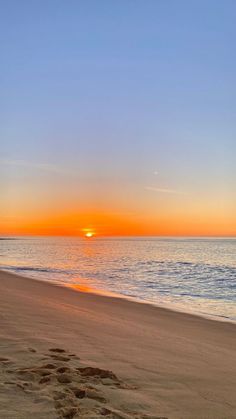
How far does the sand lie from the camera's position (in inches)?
171

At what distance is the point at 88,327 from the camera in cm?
902

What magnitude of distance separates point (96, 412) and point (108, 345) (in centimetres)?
319

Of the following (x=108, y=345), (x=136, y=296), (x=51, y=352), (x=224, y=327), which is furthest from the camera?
(x=136, y=296)

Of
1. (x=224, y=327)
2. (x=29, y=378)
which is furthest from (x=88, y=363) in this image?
(x=224, y=327)

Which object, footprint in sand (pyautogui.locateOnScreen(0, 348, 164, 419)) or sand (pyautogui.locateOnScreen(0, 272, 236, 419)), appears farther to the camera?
sand (pyautogui.locateOnScreen(0, 272, 236, 419))

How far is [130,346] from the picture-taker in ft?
24.3

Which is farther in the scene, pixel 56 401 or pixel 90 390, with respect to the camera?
pixel 90 390

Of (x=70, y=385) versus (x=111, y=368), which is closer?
(x=70, y=385)

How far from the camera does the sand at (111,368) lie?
14.3 feet

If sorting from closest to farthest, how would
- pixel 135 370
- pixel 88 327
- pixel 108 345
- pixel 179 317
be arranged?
1. pixel 135 370
2. pixel 108 345
3. pixel 88 327
4. pixel 179 317

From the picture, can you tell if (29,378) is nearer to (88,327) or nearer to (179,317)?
(88,327)

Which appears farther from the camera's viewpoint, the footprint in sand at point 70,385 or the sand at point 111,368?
the sand at point 111,368

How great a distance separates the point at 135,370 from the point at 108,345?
61.4 inches

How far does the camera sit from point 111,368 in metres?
5.77
